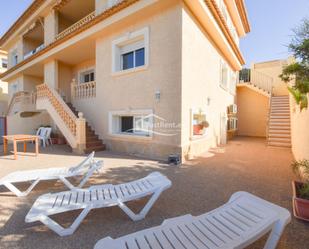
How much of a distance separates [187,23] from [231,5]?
971cm

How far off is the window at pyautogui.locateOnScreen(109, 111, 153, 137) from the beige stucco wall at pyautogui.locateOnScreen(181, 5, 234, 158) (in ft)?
5.90

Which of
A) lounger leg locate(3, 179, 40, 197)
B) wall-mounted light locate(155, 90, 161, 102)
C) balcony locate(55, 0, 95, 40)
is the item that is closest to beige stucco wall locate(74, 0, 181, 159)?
wall-mounted light locate(155, 90, 161, 102)

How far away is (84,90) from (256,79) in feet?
51.7

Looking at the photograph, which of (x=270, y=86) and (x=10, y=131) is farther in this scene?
(x=270, y=86)

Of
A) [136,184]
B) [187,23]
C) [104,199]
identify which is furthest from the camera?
[187,23]

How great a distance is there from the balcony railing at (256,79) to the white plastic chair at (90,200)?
17.5 m

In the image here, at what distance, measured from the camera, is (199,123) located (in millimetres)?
9391

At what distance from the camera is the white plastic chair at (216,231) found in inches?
80.4

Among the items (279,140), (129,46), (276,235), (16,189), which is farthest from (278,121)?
(16,189)

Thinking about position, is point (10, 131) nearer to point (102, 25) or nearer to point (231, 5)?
point (102, 25)

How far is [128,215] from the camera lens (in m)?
3.22

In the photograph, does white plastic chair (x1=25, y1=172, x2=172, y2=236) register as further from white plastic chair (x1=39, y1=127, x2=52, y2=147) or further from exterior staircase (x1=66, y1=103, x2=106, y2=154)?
white plastic chair (x1=39, y1=127, x2=52, y2=147)

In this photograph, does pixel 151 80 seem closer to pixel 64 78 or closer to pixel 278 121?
pixel 64 78

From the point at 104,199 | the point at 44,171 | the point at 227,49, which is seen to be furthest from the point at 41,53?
the point at 104,199
